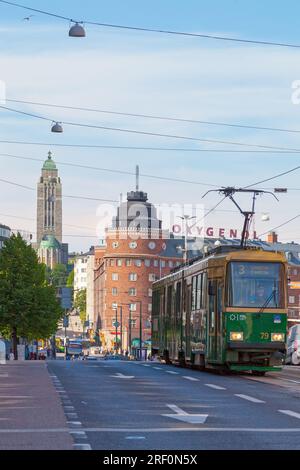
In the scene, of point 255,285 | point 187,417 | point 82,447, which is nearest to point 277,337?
point 255,285

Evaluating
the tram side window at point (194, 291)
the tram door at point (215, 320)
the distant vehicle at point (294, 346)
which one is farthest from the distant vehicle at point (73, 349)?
the tram door at point (215, 320)

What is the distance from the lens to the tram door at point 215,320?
35.1m

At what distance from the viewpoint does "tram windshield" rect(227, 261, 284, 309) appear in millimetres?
34656

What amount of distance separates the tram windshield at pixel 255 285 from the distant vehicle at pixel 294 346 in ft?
67.4

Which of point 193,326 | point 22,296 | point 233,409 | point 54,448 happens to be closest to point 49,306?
point 22,296

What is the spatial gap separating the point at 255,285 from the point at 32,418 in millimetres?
17383

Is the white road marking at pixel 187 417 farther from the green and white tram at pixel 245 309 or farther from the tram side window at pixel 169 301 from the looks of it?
the tram side window at pixel 169 301

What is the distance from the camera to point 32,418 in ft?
59.0

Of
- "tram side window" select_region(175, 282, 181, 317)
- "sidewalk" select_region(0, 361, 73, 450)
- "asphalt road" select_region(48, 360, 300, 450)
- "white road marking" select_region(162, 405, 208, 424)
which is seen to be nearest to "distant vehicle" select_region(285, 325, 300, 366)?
"tram side window" select_region(175, 282, 181, 317)

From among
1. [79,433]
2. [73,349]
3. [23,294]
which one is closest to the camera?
[79,433]

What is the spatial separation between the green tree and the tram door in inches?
2331

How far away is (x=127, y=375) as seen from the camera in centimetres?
3397

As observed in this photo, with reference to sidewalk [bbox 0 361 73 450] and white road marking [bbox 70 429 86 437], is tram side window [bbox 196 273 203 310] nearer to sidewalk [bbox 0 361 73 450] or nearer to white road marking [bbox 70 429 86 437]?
sidewalk [bbox 0 361 73 450]

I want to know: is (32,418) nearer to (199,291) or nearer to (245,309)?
(245,309)
